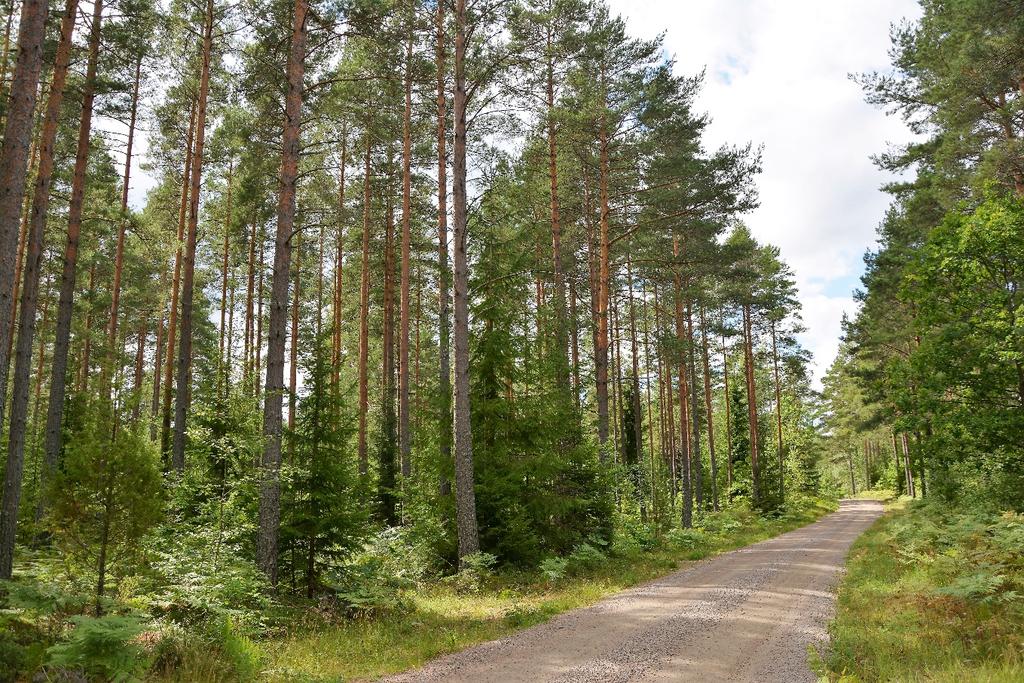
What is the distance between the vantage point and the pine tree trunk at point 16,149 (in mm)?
7652

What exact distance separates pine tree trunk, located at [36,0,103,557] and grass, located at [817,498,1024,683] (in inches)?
569

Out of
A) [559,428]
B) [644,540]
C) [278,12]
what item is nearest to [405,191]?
[278,12]

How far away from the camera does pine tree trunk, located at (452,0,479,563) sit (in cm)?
1236

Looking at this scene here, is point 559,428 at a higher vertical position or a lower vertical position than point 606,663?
higher

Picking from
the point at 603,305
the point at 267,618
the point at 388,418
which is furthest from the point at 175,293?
the point at 267,618

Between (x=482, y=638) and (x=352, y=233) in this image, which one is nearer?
(x=482, y=638)

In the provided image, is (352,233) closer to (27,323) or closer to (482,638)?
(27,323)

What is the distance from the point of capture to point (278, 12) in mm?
11258

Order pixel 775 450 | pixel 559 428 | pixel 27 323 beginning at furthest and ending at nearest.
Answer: pixel 775 450 < pixel 559 428 < pixel 27 323

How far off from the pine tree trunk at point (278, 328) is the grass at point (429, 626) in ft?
5.50

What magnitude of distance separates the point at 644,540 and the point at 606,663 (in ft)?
40.4

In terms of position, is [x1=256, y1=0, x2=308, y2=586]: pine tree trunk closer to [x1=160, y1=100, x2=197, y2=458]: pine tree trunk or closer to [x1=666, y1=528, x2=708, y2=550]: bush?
[x1=160, y1=100, x2=197, y2=458]: pine tree trunk

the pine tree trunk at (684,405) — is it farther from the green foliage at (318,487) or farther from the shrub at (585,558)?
the green foliage at (318,487)

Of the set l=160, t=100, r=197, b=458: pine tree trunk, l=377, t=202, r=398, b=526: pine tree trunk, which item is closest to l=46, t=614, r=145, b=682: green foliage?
l=160, t=100, r=197, b=458: pine tree trunk
